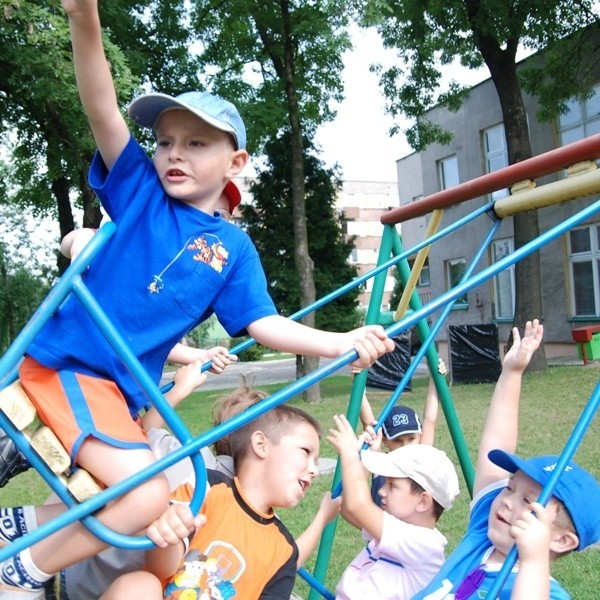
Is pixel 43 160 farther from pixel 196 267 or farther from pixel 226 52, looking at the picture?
pixel 196 267

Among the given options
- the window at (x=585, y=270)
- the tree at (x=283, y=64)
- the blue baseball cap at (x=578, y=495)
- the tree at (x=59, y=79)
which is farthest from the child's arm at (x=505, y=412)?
the window at (x=585, y=270)

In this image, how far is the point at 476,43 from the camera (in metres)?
13.1

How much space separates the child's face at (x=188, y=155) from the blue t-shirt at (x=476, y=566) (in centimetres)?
108

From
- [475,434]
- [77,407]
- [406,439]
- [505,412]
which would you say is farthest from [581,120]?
[77,407]

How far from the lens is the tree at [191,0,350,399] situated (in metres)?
12.2

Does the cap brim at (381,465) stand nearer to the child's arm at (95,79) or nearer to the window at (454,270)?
the child's arm at (95,79)

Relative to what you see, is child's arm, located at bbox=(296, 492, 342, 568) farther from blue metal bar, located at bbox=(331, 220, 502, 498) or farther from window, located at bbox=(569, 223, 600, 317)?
window, located at bbox=(569, 223, 600, 317)

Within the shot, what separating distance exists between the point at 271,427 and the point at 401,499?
2.07 feet

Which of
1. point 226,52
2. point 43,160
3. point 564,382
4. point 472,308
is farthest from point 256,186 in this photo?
point 564,382

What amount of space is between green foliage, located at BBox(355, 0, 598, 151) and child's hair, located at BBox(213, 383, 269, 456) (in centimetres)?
1094

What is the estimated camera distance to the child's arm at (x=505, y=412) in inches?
81.4

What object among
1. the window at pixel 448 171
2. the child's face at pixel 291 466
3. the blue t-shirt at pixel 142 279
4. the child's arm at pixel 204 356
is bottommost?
the child's face at pixel 291 466

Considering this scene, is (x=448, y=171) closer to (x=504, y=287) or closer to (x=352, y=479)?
(x=504, y=287)

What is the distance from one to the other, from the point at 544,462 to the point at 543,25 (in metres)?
12.5
